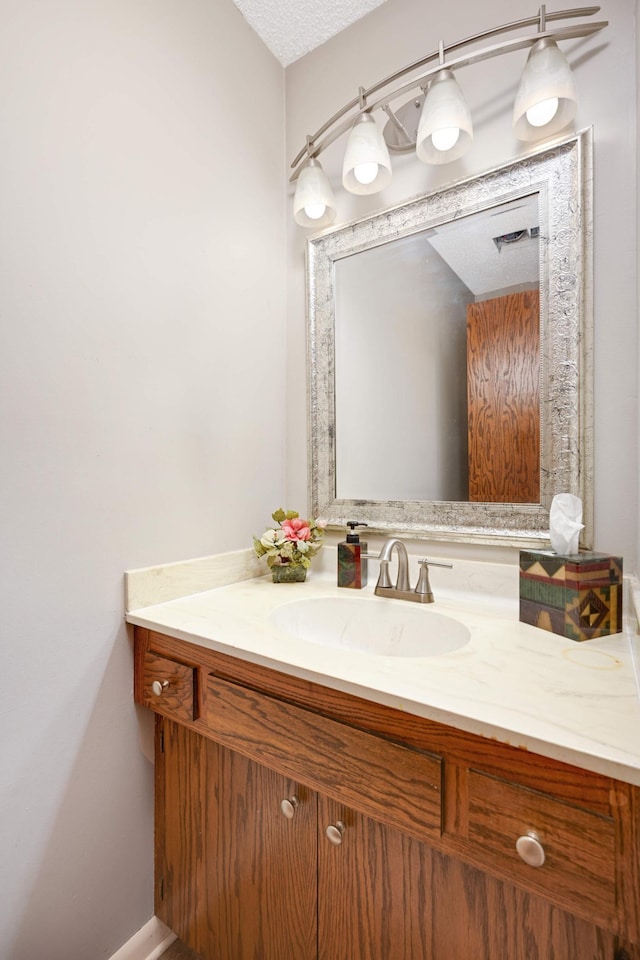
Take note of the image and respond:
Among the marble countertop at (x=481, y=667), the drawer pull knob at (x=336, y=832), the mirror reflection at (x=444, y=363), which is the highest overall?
the mirror reflection at (x=444, y=363)

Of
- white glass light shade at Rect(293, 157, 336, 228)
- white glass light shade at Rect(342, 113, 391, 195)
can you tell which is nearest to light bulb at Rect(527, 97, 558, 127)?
white glass light shade at Rect(342, 113, 391, 195)

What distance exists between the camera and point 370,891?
2.50 feet

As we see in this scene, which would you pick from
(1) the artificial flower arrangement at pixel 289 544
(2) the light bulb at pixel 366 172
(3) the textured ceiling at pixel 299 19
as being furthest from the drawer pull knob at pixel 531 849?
(3) the textured ceiling at pixel 299 19

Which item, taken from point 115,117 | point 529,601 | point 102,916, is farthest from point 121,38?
point 102,916

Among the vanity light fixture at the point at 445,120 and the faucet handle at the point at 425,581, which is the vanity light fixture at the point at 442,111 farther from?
the faucet handle at the point at 425,581

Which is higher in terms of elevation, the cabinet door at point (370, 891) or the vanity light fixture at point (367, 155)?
the vanity light fixture at point (367, 155)

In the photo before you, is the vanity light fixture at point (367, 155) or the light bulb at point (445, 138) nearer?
the light bulb at point (445, 138)

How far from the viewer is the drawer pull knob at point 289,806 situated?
2.73 ft

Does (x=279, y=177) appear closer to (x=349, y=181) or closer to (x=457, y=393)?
(x=349, y=181)

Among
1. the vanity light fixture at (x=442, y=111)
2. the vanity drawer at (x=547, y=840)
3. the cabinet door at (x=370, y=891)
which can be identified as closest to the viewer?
the vanity drawer at (x=547, y=840)

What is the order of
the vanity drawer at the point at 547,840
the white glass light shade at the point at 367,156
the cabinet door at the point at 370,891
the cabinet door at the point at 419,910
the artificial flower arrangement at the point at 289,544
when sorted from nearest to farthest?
the vanity drawer at the point at 547,840 → the cabinet door at the point at 419,910 → the cabinet door at the point at 370,891 → the white glass light shade at the point at 367,156 → the artificial flower arrangement at the point at 289,544

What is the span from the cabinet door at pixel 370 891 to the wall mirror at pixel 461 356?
26.0 inches

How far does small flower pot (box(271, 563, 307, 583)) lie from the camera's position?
131 cm

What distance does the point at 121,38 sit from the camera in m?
1.02
